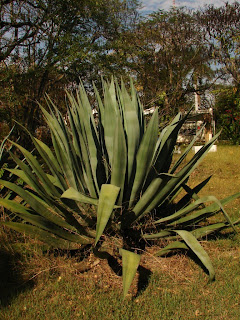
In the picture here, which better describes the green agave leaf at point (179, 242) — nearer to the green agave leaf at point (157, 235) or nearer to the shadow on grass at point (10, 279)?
the green agave leaf at point (157, 235)

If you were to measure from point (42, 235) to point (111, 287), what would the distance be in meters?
0.76

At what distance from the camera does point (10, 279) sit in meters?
3.12

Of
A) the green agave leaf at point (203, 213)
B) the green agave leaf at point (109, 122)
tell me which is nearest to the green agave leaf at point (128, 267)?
the green agave leaf at point (203, 213)

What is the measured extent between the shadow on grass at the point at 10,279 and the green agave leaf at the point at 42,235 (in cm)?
39

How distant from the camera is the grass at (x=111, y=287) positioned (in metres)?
2.58

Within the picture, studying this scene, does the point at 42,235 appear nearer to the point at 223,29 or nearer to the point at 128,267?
the point at 128,267

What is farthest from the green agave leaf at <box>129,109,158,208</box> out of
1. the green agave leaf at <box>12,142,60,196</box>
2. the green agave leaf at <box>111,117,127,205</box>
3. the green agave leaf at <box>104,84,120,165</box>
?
the green agave leaf at <box>12,142,60,196</box>

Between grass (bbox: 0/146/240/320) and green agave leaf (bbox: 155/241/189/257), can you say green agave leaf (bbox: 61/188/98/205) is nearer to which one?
grass (bbox: 0/146/240/320)

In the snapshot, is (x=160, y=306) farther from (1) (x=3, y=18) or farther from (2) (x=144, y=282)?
(1) (x=3, y=18)

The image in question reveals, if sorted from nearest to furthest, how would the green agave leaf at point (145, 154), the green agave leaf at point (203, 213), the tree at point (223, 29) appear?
1. the green agave leaf at point (145, 154)
2. the green agave leaf at point (203, 213)
3. the tree at point (223, 29)

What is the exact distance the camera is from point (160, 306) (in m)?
2.63

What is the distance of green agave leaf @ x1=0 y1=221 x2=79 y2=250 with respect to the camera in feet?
9.87

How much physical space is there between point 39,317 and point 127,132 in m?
1.69

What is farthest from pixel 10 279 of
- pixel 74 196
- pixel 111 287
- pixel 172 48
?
pixel 172 48
